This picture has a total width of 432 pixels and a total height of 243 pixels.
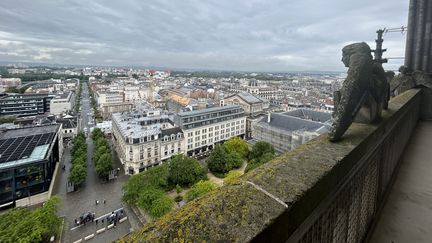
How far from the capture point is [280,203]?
1.68 metres

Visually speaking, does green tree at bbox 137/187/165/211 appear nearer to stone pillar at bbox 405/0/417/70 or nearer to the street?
the street

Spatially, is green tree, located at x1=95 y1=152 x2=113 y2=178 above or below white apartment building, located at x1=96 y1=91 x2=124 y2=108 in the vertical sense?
below

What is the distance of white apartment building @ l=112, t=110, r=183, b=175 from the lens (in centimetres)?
2692

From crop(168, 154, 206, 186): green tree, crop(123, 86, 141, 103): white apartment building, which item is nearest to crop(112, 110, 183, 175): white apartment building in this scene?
crop(168, 154, 206, 186): green tree

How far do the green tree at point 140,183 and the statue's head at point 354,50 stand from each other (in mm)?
17684

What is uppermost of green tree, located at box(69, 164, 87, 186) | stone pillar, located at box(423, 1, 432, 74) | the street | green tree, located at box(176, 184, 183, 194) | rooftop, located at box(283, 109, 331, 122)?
stone pillar, located at box(423, 1, 432, 74)

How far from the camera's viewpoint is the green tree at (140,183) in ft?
61.9

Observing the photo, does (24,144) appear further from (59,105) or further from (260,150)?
(59,105)

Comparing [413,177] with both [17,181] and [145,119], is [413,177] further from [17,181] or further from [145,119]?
[145,119]

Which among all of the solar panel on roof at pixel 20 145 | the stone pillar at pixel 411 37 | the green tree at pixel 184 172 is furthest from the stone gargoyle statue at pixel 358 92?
the solar panel on roof at pixel 20 145

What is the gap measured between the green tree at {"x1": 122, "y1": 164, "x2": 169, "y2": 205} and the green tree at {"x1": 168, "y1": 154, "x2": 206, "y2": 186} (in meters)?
1.80

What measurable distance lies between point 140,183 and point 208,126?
1746 cm

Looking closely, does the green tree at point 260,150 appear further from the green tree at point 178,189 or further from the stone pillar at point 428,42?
the stone pillar at point 428,42

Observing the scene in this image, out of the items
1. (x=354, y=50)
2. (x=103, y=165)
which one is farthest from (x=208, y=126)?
(x=354, y=50)
